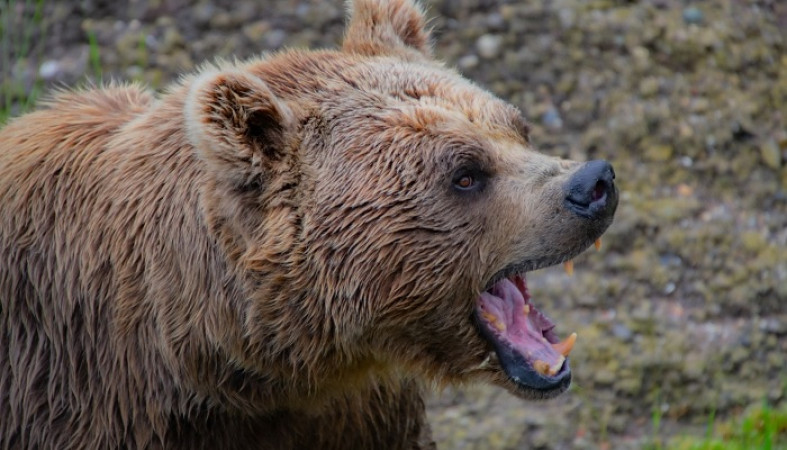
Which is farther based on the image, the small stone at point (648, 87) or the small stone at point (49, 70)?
the small stone at point (49, 70)

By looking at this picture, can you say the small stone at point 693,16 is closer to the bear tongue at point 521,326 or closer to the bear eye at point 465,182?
the bear tongue at point 521,326

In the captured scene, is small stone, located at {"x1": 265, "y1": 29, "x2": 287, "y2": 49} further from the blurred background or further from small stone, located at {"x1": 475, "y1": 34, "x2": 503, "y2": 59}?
small stone, located at {"x1": 475, "y1": 34, "x2": 503, "y2": 59}

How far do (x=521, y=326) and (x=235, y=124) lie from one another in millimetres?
1326

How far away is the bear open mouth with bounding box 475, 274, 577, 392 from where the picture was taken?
418cm

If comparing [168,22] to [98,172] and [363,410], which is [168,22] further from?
[363,410]

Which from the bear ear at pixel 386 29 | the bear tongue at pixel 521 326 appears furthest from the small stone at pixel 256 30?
the bear tongue at pixel 521 326

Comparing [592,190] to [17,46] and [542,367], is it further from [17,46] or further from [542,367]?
[17,46]

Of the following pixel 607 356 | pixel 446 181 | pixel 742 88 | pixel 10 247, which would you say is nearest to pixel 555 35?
pixel 742 88

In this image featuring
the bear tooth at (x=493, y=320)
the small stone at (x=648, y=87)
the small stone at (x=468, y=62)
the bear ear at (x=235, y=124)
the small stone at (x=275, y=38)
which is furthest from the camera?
the small stone at (x=275, y=38)

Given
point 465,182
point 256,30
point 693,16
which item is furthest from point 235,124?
point 693,16

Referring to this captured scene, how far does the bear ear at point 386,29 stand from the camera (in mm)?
4742

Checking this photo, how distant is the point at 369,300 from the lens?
4.07 metres

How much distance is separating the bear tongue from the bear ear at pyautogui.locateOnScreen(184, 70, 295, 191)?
3.22ft

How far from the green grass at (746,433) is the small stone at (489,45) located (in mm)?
2603
